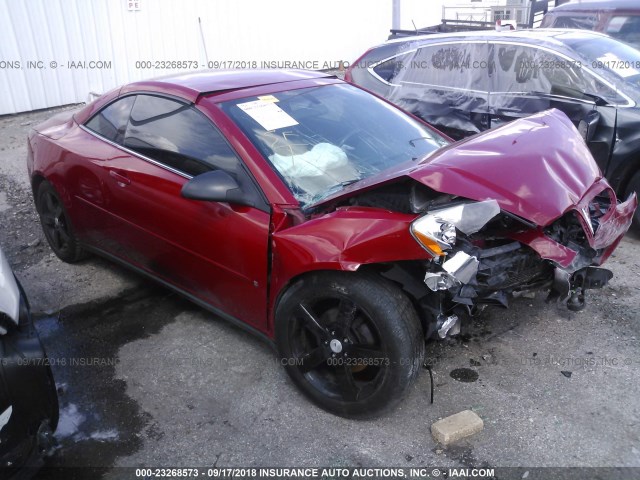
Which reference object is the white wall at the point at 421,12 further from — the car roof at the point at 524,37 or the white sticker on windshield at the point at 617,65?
the white sticker on windshield at the point at 617,65

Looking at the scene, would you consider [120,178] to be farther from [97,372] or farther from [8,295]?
[8,295]

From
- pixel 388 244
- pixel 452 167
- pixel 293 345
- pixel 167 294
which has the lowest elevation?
pixel 167 294

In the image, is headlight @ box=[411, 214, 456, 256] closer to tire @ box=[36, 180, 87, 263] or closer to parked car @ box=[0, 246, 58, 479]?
parked car @ box=[0, 246, 58, 479]

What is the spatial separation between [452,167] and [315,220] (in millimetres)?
665

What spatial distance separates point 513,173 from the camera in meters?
2.60

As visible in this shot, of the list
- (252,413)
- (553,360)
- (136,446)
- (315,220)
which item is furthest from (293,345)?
(553,360)

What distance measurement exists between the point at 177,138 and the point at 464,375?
6.88 feet

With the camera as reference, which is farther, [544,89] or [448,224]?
[544,89]

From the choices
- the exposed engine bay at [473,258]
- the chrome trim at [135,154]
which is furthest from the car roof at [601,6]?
the chrome trim at [135,154]

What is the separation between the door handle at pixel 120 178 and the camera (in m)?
3.53

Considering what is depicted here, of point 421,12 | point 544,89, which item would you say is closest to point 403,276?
point 544,89

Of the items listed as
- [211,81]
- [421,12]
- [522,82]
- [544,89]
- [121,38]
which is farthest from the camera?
[421,12]

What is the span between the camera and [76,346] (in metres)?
3.52

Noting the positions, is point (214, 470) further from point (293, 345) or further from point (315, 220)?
point (315, 220)
